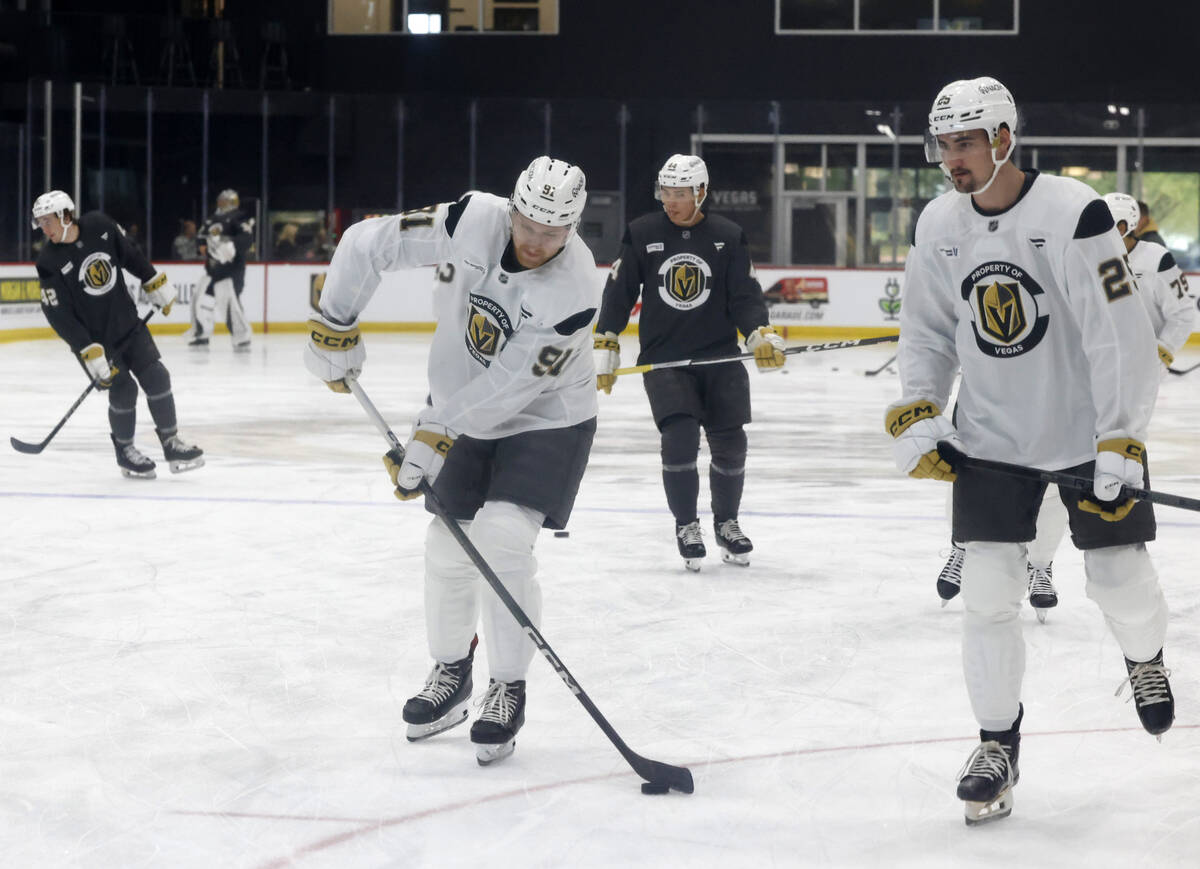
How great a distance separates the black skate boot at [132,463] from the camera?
6488 mm

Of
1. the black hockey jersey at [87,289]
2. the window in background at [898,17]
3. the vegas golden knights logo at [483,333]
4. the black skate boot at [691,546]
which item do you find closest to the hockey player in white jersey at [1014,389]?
the vegas golden knights logo at [483,333]

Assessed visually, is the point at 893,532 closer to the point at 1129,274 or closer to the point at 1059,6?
the point at 1129,274

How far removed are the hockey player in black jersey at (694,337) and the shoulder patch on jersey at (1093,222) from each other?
2.28 metres

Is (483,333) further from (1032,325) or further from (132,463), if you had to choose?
(132,463)

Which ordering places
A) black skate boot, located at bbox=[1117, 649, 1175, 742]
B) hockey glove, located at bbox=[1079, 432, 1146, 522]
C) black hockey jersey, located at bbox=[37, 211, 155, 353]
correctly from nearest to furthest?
hockey glove, located at bbox=[1079, 432, 1146, 522]
black skate boot, located at bbox=[1117, 649, 1175, 742]
black hockey jersey, located at bbox=[37, 211, 155, 353]

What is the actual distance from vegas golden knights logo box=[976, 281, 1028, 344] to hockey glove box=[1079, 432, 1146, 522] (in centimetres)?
22

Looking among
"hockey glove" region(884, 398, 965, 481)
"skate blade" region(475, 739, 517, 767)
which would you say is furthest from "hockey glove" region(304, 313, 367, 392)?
"hockey glove" region(884, 398, 965, 481)

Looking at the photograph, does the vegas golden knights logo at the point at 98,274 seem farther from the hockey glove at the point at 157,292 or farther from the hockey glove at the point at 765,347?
the hockey glove at the point at 765,347

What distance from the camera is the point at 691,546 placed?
474 cm

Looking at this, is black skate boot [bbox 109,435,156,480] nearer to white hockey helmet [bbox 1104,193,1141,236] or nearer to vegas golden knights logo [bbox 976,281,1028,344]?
white hockey helmet [bbox 1104,193,1141,236]

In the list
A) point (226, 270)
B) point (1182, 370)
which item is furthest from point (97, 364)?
point (1182, 370)

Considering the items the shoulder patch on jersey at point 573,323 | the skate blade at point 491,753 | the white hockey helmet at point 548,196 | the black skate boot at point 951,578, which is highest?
the white hockey helmet at point 548,196

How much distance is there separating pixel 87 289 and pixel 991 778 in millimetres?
4861

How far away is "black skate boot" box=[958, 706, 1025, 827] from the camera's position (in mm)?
2564
